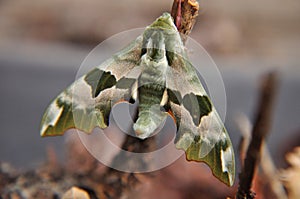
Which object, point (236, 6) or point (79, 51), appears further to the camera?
point (236, 6)

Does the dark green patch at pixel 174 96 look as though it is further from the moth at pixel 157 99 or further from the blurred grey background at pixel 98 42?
the blurred grey background at pixel 98 42

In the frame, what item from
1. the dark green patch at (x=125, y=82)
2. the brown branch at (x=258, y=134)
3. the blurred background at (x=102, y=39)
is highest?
the dark green patch at (x=125, y=82)

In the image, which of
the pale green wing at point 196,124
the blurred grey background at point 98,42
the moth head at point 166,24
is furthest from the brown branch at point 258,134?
the blurred grey background at point 98,42

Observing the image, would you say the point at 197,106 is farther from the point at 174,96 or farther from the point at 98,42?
the point at 98,42

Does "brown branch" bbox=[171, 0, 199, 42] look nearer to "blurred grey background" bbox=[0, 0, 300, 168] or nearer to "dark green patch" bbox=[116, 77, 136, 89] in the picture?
"dark green patch" bbox=[116, 77, 136, 89]

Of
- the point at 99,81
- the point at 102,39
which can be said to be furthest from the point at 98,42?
the point at 99,81

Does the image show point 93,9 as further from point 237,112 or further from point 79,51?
point 237,112

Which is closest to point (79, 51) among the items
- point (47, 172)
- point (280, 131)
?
point (280, 131)
